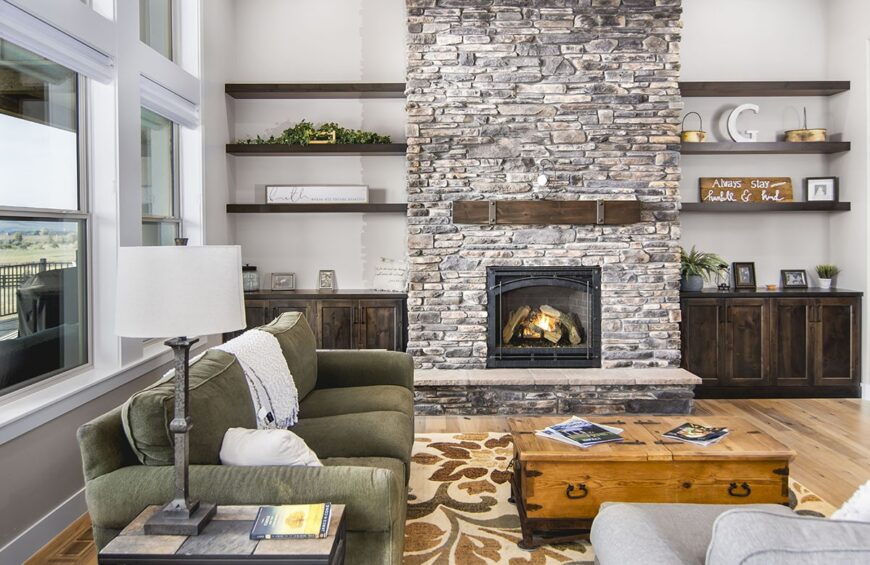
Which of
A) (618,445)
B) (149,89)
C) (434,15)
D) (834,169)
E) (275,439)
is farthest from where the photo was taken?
(834,169)

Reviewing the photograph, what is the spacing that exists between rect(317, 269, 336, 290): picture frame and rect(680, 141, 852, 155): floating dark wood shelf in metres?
3.05

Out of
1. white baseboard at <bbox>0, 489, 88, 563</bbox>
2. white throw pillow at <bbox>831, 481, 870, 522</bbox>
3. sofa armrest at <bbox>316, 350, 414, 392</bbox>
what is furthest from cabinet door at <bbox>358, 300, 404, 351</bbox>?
white throw pillow at <bbox>831, 481, 870, 522</bbox>

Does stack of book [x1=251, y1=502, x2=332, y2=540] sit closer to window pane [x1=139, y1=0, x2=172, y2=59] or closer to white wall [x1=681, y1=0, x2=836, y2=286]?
window pane [x1=139, y1=0, x2=172, y2=59]

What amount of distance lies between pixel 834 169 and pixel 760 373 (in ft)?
6.24

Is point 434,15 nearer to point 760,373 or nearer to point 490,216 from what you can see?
point 490,216

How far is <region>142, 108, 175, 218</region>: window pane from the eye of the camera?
13.2ft

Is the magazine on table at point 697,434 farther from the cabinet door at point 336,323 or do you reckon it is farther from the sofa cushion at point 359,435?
the cabinet door at point 336,323

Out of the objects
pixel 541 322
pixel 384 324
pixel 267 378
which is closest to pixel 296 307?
pixel 384 324

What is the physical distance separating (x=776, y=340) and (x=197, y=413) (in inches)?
181

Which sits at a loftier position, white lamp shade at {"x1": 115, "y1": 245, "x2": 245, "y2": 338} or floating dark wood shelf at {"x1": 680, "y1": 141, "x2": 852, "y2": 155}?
floating dark wood shelf at {"x1": 680, "y1": 141, "x2": 852, "y2": 155}

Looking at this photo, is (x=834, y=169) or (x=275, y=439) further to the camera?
(x=834, y=169)

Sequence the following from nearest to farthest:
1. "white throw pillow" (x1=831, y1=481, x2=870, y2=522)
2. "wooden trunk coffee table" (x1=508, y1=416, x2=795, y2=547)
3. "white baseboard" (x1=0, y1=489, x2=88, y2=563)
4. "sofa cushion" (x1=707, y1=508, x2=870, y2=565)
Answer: "sofa cushion" (x1=707, y1=508, x2=870, y2=565)
"white throw pillow" (x1=831, y1=481, x2=870, y2=522)
"white baseboard" (x1=0, y1=489, x2=88, y2=563)
"wooden trunk coffee table" (x1=508, y1=416, x2=795, y2=547)

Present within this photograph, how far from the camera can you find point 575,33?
15.9 feet

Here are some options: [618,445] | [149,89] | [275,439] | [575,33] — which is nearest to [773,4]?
[575,33]
